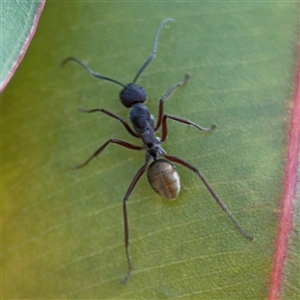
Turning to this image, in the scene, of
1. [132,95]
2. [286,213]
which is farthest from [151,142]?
[286,213]

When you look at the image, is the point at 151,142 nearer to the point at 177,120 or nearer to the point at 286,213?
the point at 177,120

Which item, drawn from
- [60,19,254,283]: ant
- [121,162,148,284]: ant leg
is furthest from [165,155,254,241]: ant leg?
[121,162,148,284]: ant leg

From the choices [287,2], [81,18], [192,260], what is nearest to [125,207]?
[192,260]

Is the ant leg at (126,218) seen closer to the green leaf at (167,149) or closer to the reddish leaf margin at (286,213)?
the green leaf at (167,149)

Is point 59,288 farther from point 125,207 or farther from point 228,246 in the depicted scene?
point 228,246

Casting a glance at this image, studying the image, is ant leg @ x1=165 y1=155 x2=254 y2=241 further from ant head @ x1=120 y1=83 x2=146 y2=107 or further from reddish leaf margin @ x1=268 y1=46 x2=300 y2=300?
ant head @ x1=120 y1=83 x2=146 y2=107

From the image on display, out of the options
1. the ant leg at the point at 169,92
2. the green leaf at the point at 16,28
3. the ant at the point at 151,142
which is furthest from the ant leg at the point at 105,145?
Answer: the green leaf at the point at 16,28
